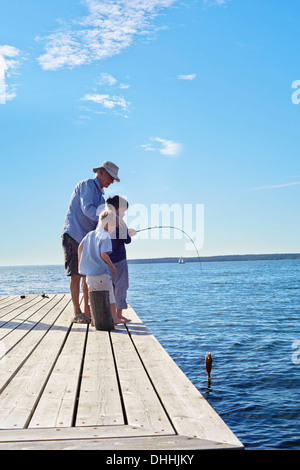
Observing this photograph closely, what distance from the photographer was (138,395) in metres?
3.04

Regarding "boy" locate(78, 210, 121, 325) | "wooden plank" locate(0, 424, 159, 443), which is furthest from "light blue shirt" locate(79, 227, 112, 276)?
"wooden plank" locate(0, 424, 159, 443)

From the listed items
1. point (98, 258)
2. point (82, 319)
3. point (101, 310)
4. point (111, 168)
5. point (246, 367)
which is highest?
point (111, 168)

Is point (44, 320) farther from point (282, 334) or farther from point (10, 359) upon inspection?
point (282, 334)

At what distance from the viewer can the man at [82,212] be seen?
5711 mm

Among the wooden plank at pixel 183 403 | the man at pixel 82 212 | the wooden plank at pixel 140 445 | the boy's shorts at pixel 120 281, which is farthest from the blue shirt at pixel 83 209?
the wooden plank at pixel 140 445

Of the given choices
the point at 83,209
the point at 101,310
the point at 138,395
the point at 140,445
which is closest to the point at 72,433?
the point at 140,445

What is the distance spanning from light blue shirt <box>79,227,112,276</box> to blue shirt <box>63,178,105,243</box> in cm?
34

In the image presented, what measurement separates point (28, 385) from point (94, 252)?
2.28 metres

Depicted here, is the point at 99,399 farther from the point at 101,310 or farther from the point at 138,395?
the point at 101,310

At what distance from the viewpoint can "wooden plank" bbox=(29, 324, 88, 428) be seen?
265 centimetres

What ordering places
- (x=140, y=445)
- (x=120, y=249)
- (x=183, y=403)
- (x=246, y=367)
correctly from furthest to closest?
(x=246, y=367) < (x=120, y=249) < (x=183, y=403) < (x=140, y=445)

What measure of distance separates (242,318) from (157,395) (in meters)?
15.6

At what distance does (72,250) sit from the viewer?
588 cm
